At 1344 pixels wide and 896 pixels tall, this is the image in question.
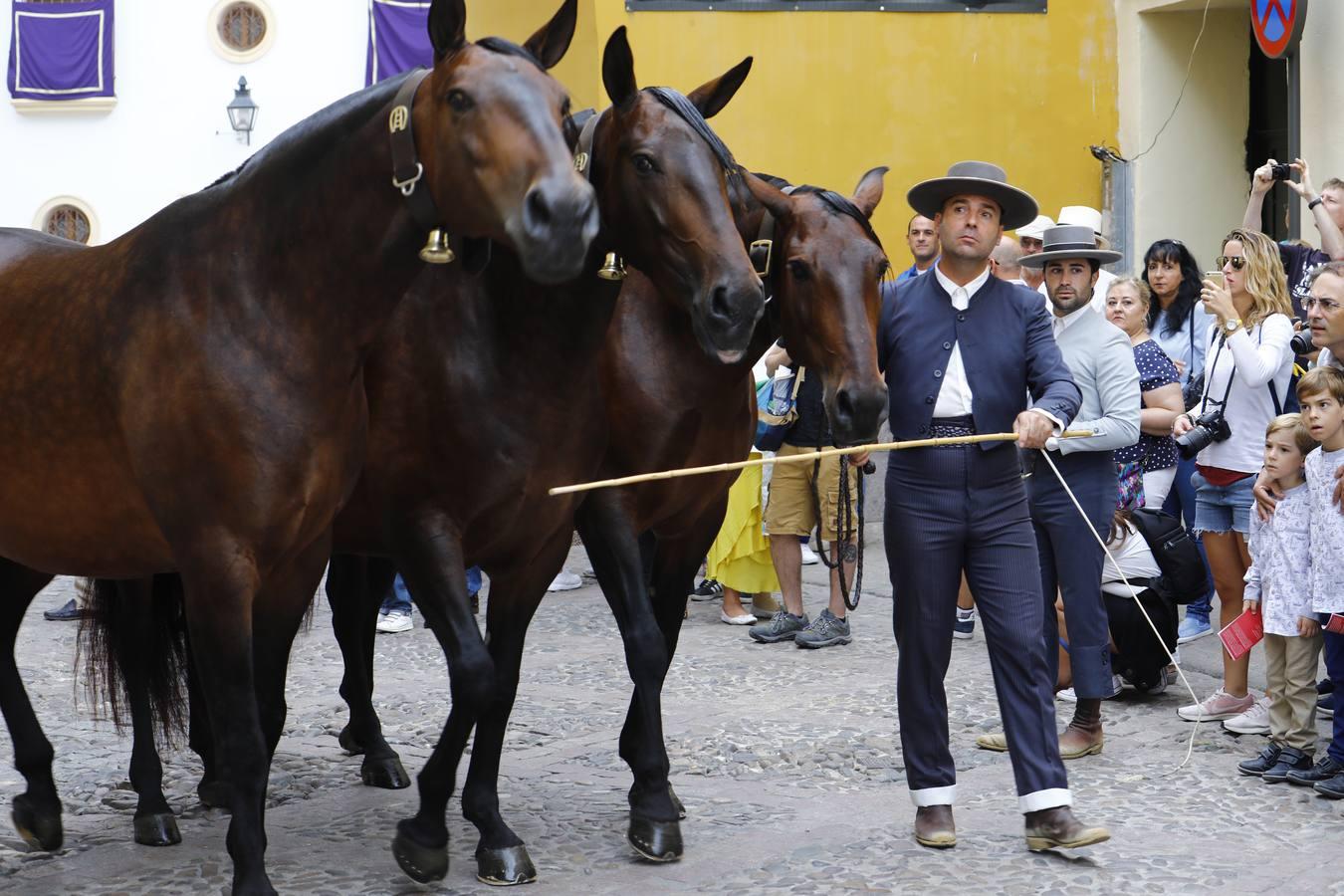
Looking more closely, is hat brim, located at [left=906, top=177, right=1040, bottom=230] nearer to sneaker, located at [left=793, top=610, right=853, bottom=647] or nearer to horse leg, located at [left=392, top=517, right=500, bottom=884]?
horse leg, located at [left=392, top=517, right=500, bottom=884]

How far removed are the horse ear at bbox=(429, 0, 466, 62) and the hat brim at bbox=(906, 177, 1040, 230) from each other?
1631 mm

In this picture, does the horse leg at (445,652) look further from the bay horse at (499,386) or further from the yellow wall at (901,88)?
the yellow wall at (901,88)

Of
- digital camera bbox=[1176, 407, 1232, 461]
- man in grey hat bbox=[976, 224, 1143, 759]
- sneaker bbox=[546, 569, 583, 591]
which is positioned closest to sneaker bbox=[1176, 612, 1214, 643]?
digital camera bbox=[1176, 407, 1232, 461]

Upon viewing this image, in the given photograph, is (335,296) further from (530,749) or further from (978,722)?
(978,722)

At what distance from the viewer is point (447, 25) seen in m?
3.98

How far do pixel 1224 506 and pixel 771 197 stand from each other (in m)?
3.20

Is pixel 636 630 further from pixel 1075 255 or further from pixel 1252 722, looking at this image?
pixel 1252 722

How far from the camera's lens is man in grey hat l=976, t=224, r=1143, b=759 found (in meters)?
6.30

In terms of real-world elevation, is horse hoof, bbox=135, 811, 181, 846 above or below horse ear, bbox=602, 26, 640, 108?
below

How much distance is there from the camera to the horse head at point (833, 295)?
4.68 metres

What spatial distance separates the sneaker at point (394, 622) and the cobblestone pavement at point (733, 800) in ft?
3.03

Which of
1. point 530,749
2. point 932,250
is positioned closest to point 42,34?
point 932,250

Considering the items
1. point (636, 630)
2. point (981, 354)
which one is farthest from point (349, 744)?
point (981, 354)

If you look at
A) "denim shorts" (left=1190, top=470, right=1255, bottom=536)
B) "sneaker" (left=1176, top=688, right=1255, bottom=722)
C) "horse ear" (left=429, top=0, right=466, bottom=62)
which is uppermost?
"horse ear" (left=429, top=0, right=466, bottom=62)
